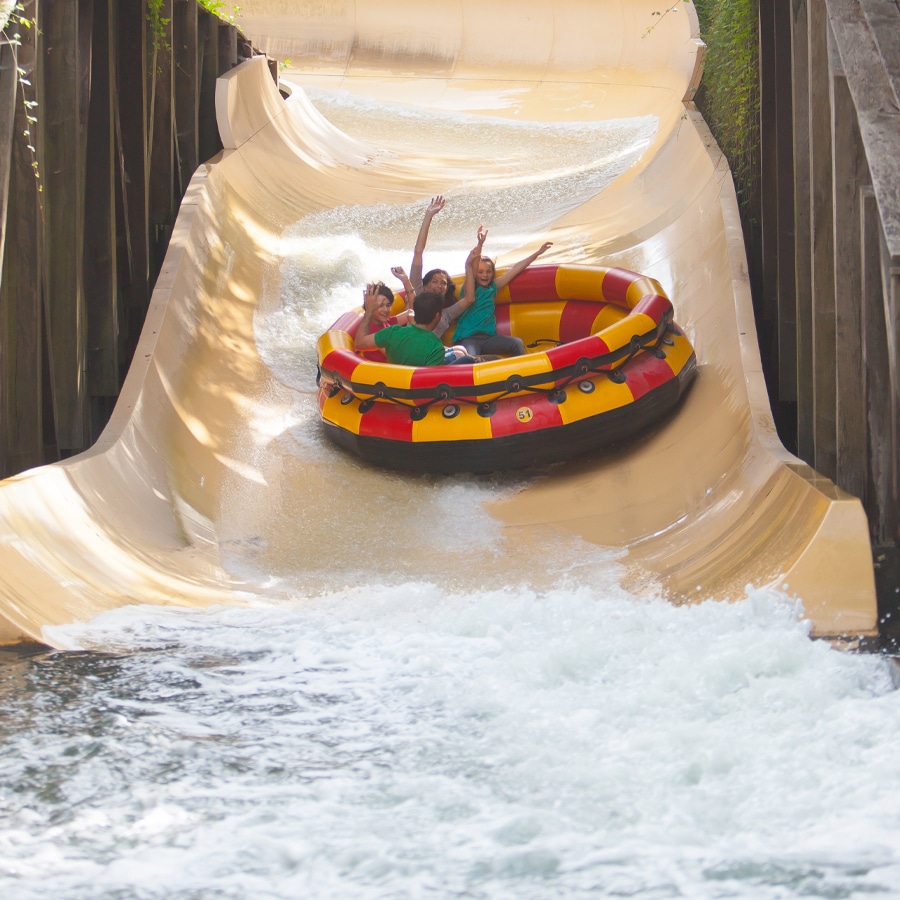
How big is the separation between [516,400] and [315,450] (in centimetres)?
99

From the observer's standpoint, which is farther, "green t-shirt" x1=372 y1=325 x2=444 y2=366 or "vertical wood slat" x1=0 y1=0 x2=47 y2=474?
"green t-shirt" x1=372 y1=325 x2=444 y2=366

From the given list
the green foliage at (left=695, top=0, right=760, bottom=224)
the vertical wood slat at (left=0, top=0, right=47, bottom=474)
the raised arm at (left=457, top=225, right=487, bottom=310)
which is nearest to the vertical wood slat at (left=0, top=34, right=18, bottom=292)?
the vertical wood slat at (left=0, top=0, right=47, bottom=474)

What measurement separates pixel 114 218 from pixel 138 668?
286cm

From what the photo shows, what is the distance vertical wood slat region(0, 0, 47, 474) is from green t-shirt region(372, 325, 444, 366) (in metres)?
1.63

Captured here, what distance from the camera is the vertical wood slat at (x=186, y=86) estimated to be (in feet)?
22.0

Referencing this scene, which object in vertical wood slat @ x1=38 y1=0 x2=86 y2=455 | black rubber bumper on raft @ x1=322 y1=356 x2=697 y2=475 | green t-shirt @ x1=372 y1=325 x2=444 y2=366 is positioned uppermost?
vertical wood slat @ x1=38 y1=0 x2=86 y2=455

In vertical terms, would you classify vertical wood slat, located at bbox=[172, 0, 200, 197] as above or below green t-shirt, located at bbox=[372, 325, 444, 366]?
above

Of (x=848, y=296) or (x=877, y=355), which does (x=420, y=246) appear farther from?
(x=877, y=355)

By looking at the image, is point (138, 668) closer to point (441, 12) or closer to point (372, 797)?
point (372, 797)

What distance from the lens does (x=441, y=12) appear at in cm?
1480

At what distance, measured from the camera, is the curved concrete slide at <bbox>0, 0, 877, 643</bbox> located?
124 inches

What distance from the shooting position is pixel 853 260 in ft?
11.9

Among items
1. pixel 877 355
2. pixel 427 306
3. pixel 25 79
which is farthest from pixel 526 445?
pixel 25 79

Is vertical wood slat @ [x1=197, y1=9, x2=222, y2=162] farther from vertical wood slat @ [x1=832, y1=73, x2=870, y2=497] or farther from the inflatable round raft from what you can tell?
vertical wood slat @ [x1=832, y1=73, x2=870, y2=497]
